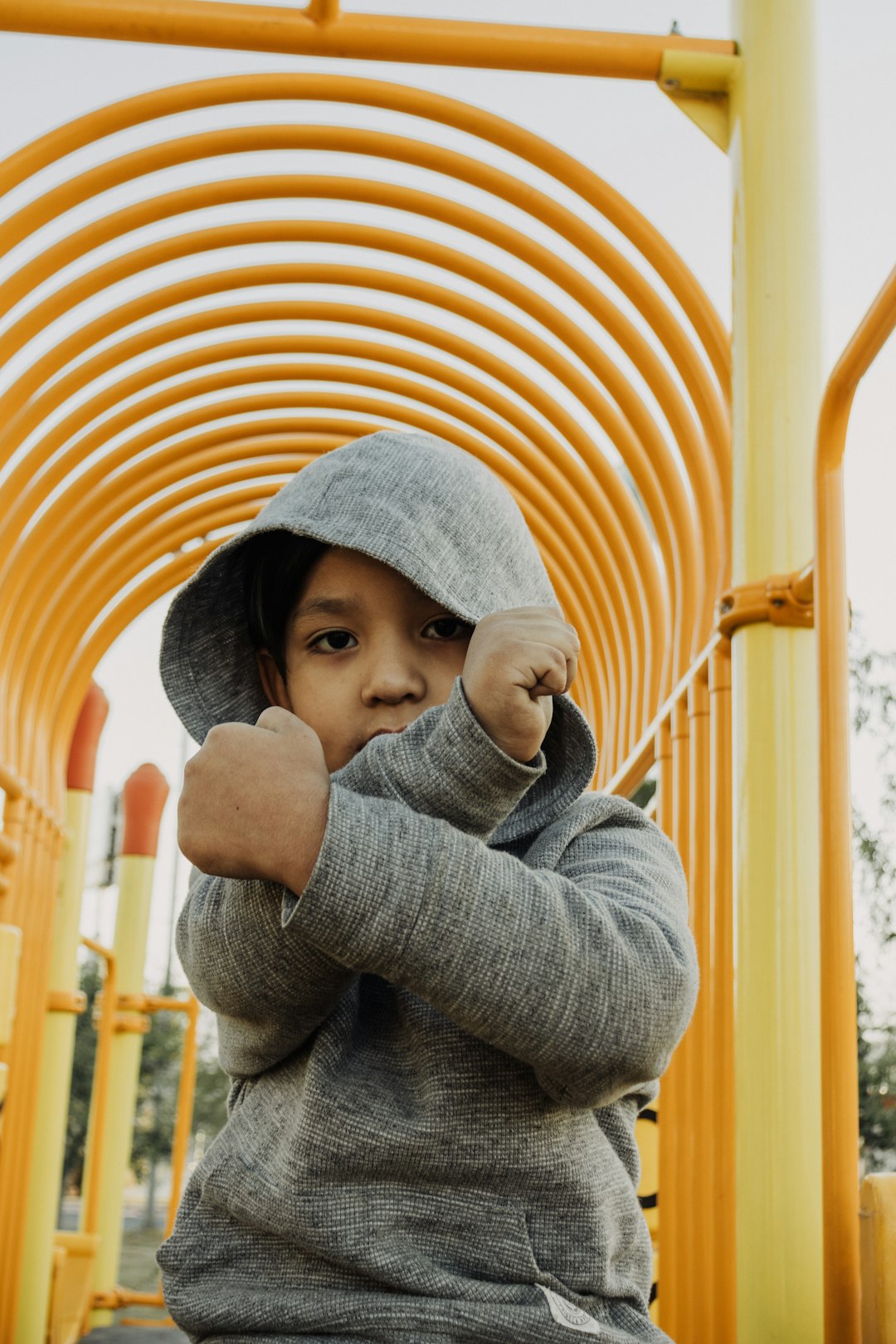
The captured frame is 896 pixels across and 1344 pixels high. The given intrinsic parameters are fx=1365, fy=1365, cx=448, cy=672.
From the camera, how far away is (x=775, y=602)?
8.04ft

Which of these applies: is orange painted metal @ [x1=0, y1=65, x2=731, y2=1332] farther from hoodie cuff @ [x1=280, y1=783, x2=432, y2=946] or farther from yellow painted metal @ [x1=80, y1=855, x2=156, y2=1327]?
yellow painted metal @ [x1=80, y1=855, x2=156, y2=1327]

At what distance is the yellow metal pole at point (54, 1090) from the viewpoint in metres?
5.85

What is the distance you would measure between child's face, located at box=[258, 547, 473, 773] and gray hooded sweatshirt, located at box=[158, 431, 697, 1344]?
0.07 meters

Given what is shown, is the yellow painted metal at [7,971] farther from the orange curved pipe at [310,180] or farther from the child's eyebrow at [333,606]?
the child's eyebrow at [333,606]

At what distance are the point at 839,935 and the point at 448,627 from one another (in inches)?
26.9

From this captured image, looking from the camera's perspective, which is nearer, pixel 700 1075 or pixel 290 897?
pixel 290 897

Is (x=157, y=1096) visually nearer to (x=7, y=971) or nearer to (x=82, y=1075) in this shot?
(x=82, y=1075)

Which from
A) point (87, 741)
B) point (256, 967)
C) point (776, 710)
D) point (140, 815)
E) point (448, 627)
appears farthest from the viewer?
point (140, 815)

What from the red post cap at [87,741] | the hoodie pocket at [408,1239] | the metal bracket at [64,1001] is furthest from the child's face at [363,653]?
the red post cap at [87,741]

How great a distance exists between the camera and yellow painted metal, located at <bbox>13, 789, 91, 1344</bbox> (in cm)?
584

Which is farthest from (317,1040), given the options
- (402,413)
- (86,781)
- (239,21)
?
(86,781)

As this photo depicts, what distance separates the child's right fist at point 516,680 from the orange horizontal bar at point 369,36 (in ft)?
6.89

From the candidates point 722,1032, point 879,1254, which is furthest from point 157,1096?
point 879,1254

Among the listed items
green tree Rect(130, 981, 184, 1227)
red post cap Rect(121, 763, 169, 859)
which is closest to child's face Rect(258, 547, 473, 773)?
red post cap Rect(121, 763, 169, 859)
